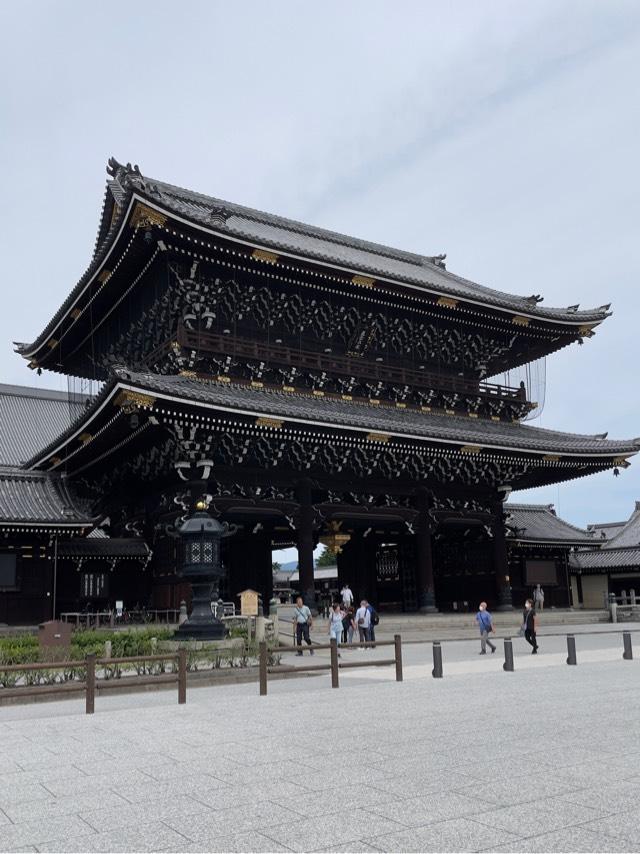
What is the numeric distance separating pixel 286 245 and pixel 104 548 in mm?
12482

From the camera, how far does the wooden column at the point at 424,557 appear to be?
97.4 feet

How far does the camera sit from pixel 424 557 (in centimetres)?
2995

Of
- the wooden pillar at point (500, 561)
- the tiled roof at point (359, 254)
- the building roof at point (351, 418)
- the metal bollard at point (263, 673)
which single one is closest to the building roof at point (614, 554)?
the building roof at point (351, 418)

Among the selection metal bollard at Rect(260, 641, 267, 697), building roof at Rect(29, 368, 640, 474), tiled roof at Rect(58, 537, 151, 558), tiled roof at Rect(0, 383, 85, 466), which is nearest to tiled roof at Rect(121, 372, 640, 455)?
building roof at Rect(29, 368, 640, 474)

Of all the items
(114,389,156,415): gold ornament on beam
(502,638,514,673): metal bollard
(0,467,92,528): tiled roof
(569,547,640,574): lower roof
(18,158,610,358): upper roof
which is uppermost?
(18,158,610,358): upper roof

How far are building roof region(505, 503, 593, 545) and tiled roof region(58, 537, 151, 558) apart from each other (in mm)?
16898

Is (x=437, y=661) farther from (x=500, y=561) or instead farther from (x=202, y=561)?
(x=500, y=561)

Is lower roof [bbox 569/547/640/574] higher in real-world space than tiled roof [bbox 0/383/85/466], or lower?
lower

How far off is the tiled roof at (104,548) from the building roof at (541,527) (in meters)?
16.9

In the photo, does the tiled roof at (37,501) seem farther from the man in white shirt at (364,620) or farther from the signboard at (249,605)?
the man in white shirt at (364,620)

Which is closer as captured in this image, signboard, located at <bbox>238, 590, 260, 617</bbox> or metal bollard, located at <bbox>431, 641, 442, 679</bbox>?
metal bollard, located at <bbox>431, 641, 442, 679</bbox>

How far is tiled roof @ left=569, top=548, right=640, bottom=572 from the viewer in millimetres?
42125

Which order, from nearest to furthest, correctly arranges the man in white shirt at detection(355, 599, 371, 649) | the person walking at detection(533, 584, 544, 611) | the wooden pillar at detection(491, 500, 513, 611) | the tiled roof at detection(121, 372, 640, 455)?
the man in white shirt at detection(355, 599, 371, 649)
the tiled roof at detection(121, 372, 640, 455)
the wooden pillar at detection(491, 500, 513, 611)
the person walking at detection(533, 584, 544, 611)

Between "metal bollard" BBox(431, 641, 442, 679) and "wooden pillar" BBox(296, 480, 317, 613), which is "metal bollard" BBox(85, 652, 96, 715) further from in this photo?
"wooden pillar" BBox(296, 480, 317, 613)
